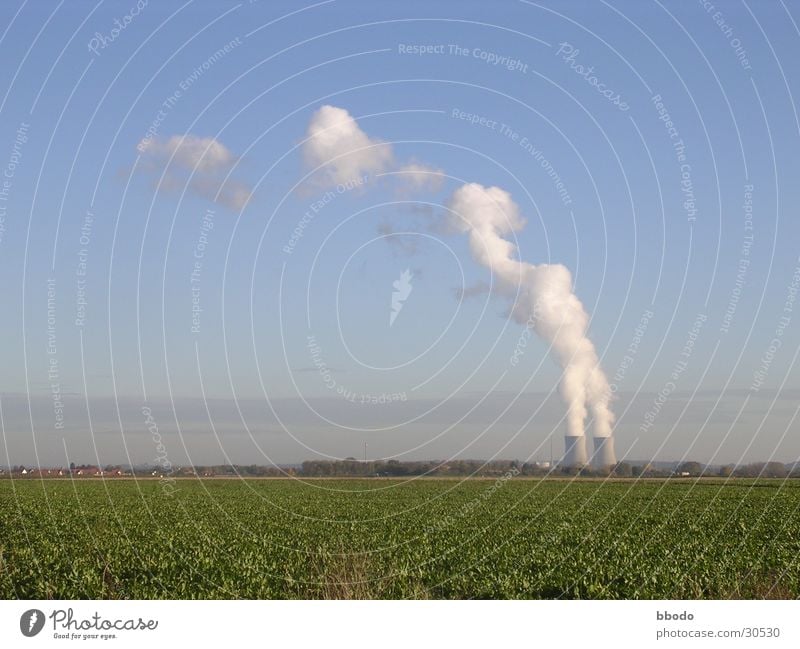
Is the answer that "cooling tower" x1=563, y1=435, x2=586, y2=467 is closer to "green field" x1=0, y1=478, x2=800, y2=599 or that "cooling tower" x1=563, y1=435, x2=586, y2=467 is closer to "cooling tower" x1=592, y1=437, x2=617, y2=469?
"cooling tower" x1=592, y1=437, x2=617, y2=469

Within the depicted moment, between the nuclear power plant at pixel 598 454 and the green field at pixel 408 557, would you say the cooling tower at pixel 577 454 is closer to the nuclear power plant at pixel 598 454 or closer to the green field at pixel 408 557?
the nuclear power plant at pixel 598 454

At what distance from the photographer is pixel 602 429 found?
381 ft

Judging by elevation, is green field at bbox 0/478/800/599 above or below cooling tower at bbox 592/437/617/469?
below

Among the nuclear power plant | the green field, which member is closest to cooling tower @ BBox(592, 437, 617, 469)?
the nuclear power plant

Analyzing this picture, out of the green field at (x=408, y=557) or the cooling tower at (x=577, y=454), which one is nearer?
the green field at (x=408, y=557)

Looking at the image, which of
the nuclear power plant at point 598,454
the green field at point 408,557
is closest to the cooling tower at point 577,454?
the nuclear power plant at point 598,454

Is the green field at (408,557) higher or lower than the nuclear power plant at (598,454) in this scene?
lower

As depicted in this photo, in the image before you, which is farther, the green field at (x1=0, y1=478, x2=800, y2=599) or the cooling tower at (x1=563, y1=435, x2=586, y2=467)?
the cooling tower at (x1=563, y1=435, x2=586, y2=467)

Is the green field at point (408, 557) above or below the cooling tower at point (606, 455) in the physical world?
below

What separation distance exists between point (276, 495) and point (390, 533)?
5133 cm

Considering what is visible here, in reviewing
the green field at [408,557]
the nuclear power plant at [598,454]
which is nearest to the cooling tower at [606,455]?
the nuclear power plant at [598,454]

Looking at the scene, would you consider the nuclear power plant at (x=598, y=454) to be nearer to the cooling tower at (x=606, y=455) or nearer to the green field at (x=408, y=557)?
the cooling tower at (x=606, y=455)

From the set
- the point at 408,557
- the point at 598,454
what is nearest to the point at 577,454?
the point at 598,454
